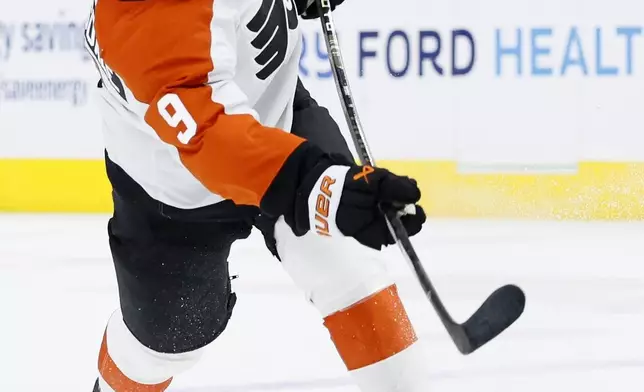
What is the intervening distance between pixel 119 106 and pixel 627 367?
1262 mm

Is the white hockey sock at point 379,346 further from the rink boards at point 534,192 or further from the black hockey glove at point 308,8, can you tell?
the rink boards at point 534,192

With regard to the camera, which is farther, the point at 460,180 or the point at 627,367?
the point at 460,180

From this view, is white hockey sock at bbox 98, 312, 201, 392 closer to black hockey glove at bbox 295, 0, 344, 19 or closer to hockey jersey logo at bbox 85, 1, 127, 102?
hockey jersey logo at bbox 85, 1, 127, 102

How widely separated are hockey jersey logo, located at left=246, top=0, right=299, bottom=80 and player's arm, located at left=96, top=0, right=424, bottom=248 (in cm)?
21

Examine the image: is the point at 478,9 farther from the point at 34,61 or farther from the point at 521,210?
the point at 34,61

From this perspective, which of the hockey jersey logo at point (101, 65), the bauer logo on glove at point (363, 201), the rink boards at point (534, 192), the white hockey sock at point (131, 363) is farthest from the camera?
the rink boards at point (534, 192)

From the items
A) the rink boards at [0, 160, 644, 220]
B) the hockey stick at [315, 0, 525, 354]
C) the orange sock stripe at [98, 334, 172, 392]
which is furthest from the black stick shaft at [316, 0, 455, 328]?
the rink boards at [0, 160, 644, 220]

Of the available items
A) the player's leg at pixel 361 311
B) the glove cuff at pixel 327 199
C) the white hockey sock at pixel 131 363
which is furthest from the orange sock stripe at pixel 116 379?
the glove cuff at pixel 327 199

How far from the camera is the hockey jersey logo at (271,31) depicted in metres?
1.42

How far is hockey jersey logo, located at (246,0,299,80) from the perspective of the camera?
142 centimetres

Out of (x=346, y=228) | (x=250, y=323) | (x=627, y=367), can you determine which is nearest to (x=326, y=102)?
(x=250, y=323)

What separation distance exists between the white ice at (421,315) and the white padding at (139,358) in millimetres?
370

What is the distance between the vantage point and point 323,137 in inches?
63.4

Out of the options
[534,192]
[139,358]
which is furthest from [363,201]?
[534,192]
